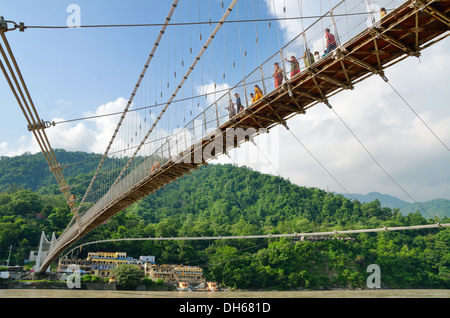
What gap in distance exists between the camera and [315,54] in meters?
8.64

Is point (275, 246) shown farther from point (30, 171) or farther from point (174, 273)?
point (30, 171)

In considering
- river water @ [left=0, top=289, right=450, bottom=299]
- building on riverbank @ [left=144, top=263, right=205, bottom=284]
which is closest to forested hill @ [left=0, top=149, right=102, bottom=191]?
building on riverbank @ [left=144, top=263, right=205, bottom=284]

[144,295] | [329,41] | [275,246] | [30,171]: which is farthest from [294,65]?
[30,171]

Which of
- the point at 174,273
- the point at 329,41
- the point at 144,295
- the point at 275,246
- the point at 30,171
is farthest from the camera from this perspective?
the point at 30,171

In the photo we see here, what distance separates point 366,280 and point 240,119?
57.8 metres

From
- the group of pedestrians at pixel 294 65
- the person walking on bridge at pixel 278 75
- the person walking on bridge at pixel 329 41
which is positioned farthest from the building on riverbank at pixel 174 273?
the person walking on bridge at pixel 329 41

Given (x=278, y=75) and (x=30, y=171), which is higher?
(x=30, y=171)

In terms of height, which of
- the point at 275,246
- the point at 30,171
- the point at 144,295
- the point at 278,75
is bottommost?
the point at 144,295

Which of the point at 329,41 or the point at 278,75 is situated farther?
the point at 278,75

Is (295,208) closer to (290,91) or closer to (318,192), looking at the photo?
(318,192)

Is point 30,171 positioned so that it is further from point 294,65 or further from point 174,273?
point 294,65

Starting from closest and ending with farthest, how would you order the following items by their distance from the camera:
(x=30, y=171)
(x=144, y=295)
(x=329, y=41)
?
1. (x=329, y=41)
2. (x=144, y=295)
3. (x=30, y=171)

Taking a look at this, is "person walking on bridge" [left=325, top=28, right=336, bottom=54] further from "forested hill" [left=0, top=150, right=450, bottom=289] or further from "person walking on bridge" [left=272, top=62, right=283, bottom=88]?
"forested hill" [left=0, top=150, right=450, bottom=289]

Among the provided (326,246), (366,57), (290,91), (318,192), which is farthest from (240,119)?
(318,192)
